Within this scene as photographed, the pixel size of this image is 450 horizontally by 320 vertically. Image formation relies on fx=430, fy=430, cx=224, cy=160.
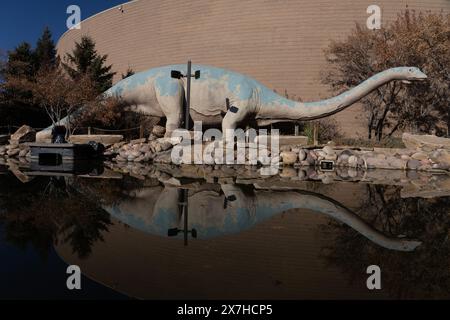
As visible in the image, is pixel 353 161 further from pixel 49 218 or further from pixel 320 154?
pixel 49 218

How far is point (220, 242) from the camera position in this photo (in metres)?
3.82

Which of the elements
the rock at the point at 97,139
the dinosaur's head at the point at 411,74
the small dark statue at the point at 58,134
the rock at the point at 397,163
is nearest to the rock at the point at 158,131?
the rock at the point at 97,139

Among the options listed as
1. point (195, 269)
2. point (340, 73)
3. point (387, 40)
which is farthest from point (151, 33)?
point (195, 269)

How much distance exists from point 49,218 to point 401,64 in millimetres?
16216

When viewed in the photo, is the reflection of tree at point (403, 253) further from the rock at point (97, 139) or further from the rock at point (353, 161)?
the rock at point (97, 139)

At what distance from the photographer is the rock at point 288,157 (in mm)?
12242

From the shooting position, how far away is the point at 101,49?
1202 inches

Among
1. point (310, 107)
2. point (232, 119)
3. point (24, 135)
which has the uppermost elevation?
point (310, 107)

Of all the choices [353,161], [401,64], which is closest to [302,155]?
[353,161]

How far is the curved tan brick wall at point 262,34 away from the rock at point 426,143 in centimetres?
789

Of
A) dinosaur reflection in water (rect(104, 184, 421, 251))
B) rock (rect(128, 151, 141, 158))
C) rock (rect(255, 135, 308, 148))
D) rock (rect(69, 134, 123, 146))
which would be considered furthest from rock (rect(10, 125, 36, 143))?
dinosaur reflection in water (rect(104, 184, 421, 251))

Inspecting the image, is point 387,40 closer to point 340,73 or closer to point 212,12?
point 340,73

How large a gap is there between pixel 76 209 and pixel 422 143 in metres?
10.4

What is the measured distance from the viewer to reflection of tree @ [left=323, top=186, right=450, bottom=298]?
2809 millimetres
